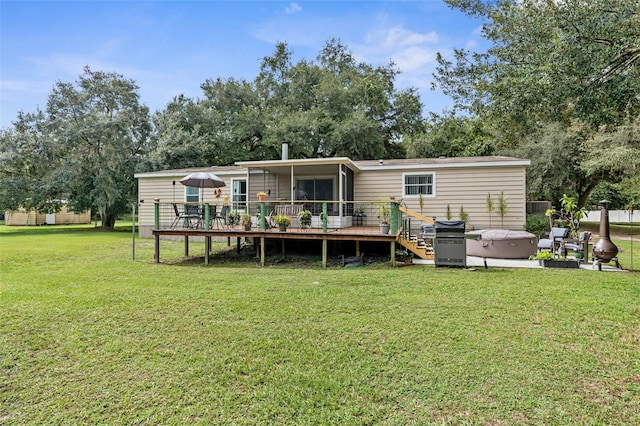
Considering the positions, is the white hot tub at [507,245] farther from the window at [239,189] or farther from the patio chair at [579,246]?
the window at [239,189]

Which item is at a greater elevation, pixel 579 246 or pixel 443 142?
pixel 443 142

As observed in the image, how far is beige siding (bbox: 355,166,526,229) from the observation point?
10469 mm

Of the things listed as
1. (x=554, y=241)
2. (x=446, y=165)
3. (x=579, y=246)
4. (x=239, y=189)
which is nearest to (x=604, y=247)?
(x=579, y=246)

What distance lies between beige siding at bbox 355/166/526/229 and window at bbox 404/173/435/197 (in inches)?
5.1

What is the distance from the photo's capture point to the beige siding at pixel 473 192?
34.3 ft

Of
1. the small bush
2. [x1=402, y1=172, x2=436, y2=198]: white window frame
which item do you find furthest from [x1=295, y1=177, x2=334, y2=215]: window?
the small bush

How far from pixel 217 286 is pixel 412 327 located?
354 cm

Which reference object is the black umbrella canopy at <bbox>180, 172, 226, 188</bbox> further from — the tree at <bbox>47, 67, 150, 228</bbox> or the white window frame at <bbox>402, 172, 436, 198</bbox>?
the tree at <bbox>47, 67, 150, 228</bbox>

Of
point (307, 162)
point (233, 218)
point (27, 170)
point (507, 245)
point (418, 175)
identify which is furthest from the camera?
point (27, 170)

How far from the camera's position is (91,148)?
20.3m

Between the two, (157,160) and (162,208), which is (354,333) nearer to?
(162,208)

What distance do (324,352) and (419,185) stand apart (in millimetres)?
8844

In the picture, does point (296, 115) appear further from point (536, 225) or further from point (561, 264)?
point (561, 264)

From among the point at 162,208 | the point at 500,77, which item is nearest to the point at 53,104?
the point at 162,208
